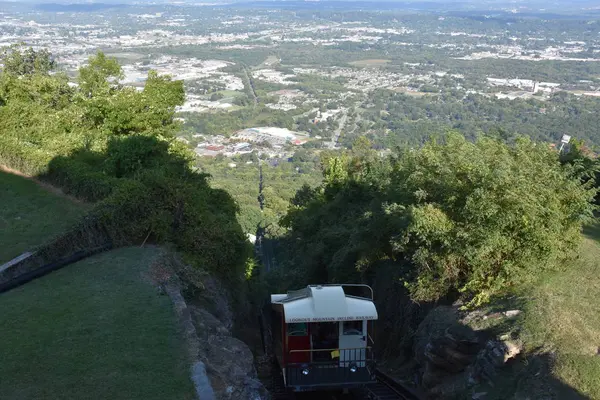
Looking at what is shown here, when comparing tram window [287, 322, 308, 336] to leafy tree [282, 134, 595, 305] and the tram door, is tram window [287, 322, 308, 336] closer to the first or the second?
the tram door

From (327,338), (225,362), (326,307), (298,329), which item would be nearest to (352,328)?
(327,338)

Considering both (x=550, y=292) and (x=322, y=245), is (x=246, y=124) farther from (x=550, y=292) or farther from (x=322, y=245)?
(x=550, y=292)

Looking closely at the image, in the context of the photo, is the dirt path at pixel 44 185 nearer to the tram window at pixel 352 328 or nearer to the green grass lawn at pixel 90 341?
the green grass lawn at pixel 90 341

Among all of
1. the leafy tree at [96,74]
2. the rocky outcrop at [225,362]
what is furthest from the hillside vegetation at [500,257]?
the leafy tree at [96,74]

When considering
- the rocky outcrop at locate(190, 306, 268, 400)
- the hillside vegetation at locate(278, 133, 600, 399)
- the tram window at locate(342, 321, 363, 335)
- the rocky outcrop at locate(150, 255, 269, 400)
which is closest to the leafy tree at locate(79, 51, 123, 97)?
the hillside vegetation at locate(278, 133, 600, 399)

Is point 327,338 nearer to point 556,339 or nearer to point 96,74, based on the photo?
point 556,339

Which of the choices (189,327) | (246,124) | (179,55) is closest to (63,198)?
(189,327)
